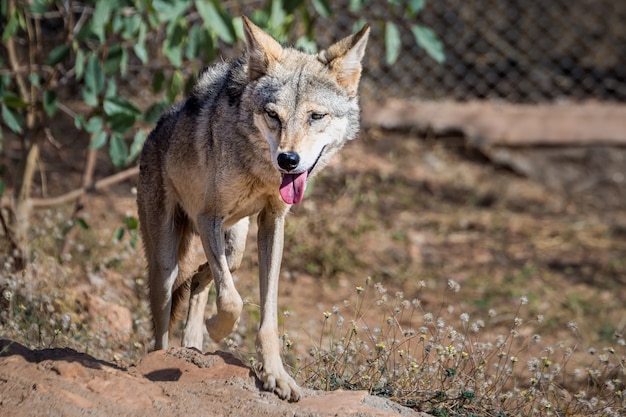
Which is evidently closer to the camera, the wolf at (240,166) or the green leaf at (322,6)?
the wolf at (240,166)

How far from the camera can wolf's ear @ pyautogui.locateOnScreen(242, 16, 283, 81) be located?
4320 millimetres

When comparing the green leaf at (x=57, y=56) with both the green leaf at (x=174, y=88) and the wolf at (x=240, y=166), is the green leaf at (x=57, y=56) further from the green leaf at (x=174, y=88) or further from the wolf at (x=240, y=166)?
the wolf at (x=240, y=166)

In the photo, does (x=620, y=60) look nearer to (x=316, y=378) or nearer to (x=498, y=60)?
(x=498, y=60)

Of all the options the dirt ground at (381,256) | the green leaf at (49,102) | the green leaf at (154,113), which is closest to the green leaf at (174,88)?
the green leaf at (154,113)

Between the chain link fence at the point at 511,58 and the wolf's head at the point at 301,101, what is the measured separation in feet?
19.2

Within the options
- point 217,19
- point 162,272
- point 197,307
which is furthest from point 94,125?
point 197,307

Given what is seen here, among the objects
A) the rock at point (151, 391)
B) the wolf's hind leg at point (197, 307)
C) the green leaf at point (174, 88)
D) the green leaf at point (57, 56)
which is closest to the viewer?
the rock at point (151, 391)

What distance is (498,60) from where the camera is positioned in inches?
413

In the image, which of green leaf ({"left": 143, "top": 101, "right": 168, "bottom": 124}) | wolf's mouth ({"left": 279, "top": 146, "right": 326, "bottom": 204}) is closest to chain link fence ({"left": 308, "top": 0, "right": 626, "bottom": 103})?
green leaf ({"left": 143, "top": 101, "right": 168, "bottom": 124})

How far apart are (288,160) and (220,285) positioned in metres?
0.68

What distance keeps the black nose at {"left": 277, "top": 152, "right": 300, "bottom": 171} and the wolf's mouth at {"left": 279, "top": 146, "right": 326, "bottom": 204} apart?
103mm

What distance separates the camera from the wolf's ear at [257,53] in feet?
14.2

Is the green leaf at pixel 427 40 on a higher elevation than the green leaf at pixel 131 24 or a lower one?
higher

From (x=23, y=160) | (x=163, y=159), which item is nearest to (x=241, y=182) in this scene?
(x=163, y=159)
